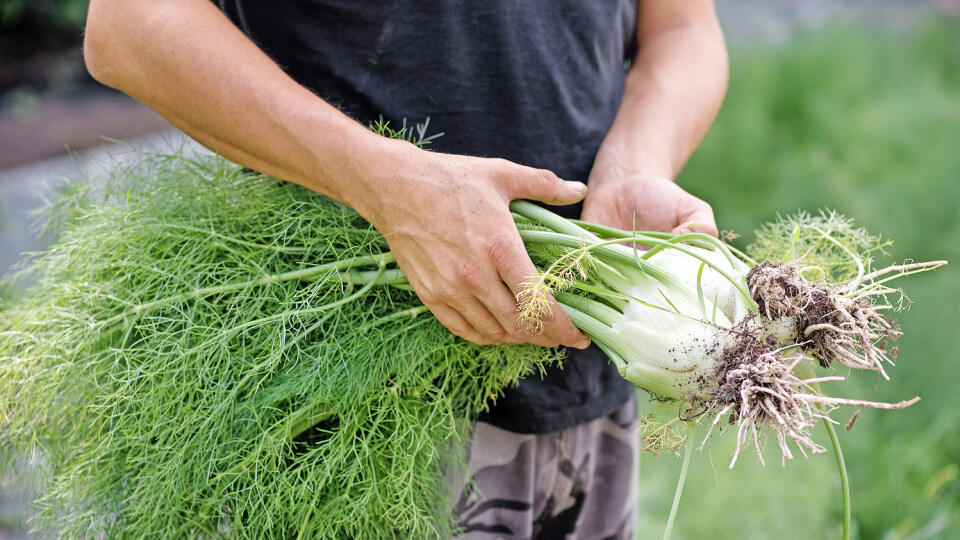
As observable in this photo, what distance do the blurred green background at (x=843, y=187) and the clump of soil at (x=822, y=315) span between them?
0.11m

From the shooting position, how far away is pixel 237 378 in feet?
4.09

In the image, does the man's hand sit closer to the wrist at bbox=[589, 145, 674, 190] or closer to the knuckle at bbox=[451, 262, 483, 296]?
the wrist at bbox=[589, 145, 674, 190]

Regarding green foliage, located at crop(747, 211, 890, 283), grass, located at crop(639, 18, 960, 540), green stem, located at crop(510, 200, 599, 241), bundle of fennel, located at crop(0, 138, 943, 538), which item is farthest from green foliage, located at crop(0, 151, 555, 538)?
grass, located at crop(639, 18, 960, 540)

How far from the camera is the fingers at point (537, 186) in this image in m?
1.14

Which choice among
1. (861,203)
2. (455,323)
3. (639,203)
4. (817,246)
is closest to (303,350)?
(455,323)

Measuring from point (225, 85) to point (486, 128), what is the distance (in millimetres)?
429

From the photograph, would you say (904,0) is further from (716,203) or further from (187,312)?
(187,312)

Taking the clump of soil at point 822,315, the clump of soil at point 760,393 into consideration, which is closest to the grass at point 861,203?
the clump of soil at point 822,315

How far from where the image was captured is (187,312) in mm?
1254

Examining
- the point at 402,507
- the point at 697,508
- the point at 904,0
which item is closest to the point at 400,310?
the point at 402,507

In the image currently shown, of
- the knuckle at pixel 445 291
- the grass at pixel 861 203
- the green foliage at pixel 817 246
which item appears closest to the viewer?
the knuckle at pixel 445 291

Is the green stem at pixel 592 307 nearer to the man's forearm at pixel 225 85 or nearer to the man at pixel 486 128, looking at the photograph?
the man at pixel 486 128

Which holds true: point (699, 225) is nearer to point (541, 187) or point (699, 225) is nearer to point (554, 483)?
point (541, 187)

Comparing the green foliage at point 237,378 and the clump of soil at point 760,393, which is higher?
the clump of soil at point 760,393
